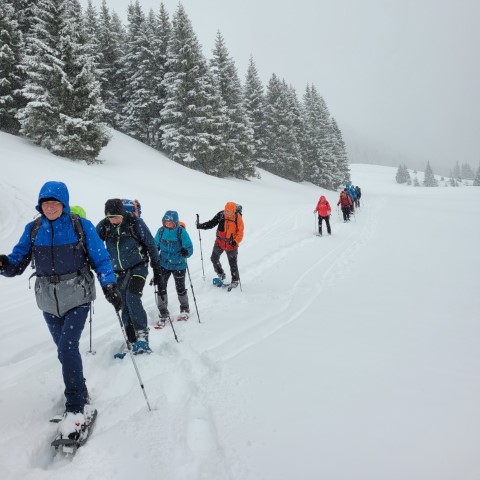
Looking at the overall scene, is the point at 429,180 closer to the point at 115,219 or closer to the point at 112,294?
the point at 115,219

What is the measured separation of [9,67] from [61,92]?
16.3 feet

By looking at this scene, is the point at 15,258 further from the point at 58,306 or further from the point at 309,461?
the point at 309,461

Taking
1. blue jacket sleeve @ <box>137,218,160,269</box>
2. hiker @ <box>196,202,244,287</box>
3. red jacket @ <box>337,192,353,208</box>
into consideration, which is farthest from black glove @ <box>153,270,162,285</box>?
red jacket @ <box>337,192,353,208</box>

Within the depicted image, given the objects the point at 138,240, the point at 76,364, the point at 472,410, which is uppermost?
the point at 138,240

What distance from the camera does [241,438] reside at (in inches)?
125

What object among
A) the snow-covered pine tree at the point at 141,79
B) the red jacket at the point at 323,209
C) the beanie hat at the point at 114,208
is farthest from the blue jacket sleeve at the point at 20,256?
the snow-covered pine tree at the point at 141,79

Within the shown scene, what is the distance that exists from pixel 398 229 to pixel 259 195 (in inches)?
465

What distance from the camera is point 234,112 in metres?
33.3

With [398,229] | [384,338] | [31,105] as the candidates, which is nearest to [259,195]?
[398,229]

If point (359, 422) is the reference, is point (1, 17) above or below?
above

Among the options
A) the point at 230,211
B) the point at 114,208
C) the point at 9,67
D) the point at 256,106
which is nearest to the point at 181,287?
the point at 114,208

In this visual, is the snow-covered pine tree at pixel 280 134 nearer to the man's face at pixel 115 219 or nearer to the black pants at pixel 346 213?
Answer: the black pants at pixel 346 213

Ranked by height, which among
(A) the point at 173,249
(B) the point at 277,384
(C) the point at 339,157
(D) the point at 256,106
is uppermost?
(D) the point at 256,106

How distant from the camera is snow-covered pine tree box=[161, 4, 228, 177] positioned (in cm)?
2839
